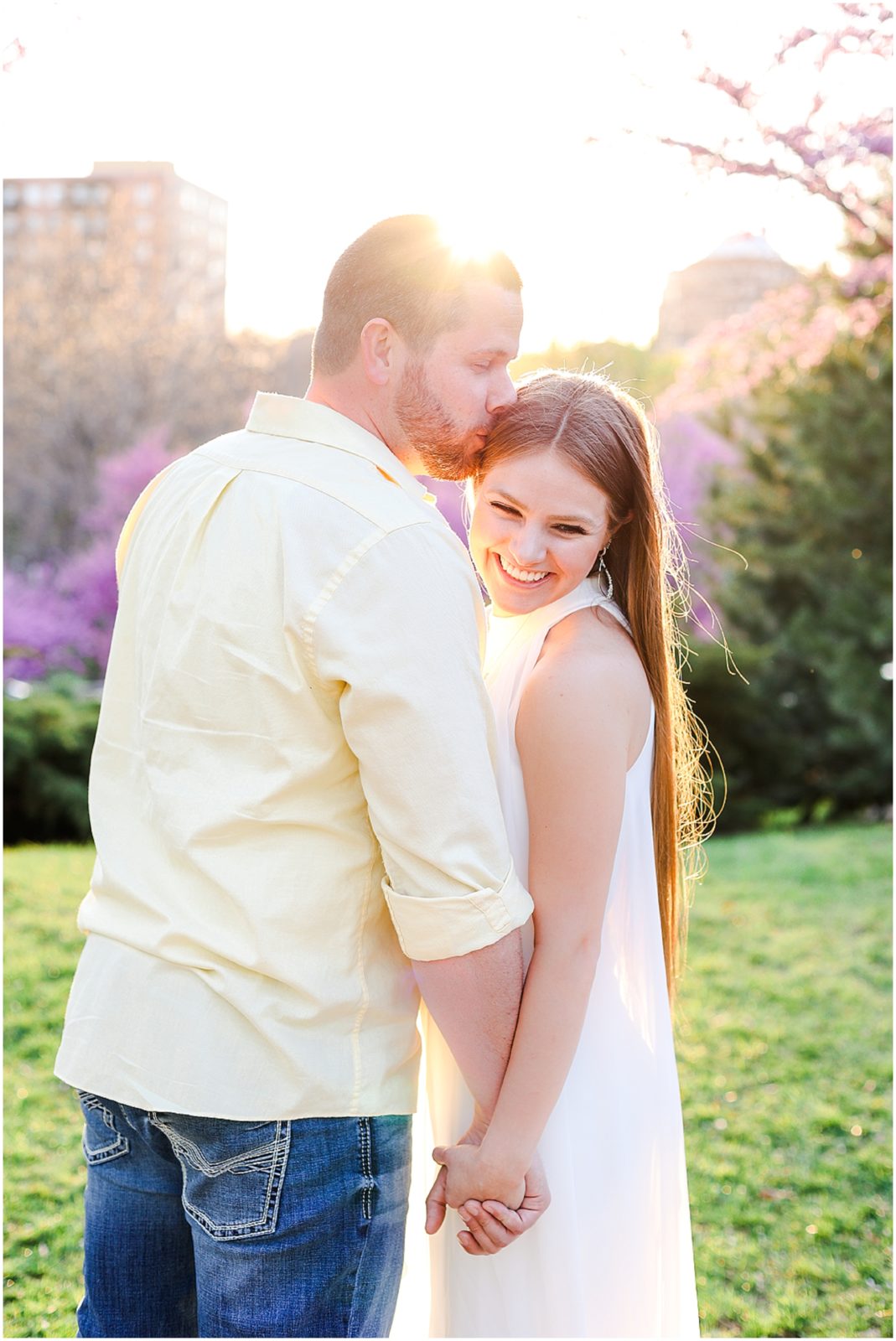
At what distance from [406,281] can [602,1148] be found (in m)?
1.35

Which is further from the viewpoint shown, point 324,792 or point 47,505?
point 47,505

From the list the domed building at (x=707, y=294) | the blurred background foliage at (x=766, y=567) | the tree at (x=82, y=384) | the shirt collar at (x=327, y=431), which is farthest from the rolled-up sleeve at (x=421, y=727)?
the domed building at (x=707, y=294)

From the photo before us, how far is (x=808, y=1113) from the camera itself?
434cm

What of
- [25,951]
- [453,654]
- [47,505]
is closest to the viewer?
[453,654]

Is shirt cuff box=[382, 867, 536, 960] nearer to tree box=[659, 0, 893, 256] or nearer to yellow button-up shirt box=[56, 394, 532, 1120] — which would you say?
yellow button-up shirt box=[56, 394, 532, 1120]

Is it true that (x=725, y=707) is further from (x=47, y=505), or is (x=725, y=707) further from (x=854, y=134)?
(x=47, y=505)

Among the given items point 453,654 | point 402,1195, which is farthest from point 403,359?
point 402,1195

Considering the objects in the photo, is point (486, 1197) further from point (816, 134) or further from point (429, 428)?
point (816, 134)

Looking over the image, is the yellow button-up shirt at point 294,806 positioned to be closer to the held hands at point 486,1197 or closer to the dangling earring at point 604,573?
the held hands at point 486,1197

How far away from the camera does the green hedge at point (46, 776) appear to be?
7.65 metres

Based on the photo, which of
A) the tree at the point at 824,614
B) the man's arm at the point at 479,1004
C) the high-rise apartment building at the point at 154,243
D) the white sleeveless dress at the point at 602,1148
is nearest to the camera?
the man's arm at the point at 479,1004

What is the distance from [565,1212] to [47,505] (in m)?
12.8

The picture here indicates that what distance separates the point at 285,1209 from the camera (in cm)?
155

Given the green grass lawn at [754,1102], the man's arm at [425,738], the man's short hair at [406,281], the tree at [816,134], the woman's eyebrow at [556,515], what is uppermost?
the tree at [816,134]
